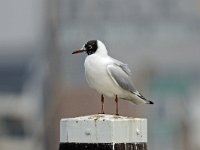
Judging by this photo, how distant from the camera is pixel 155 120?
2203 centimetres

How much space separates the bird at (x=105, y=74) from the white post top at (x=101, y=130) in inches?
34.7

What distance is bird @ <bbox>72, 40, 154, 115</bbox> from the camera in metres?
6.04

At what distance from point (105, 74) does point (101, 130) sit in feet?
3.61

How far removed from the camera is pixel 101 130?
16.5ft

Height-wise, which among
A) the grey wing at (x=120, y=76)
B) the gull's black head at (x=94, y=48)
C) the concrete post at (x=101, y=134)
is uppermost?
the gull's black head at (x=94, y=48)

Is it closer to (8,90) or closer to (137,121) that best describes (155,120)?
(8,90)

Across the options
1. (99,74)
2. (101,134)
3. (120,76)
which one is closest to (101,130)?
(101,134)

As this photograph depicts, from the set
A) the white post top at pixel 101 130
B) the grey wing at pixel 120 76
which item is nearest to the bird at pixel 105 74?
the grey wing at pixel 120 76

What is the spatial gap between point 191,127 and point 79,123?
1616cm

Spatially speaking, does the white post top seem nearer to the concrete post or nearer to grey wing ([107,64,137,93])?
the concrete post

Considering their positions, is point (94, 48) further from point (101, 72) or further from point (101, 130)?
point (101, 130)

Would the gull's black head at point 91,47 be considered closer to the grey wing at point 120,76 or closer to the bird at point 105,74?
the bird at point 105,74

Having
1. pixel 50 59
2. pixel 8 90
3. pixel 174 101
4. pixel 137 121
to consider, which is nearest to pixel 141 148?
pixel 137 121

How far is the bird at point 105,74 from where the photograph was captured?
238 inches
